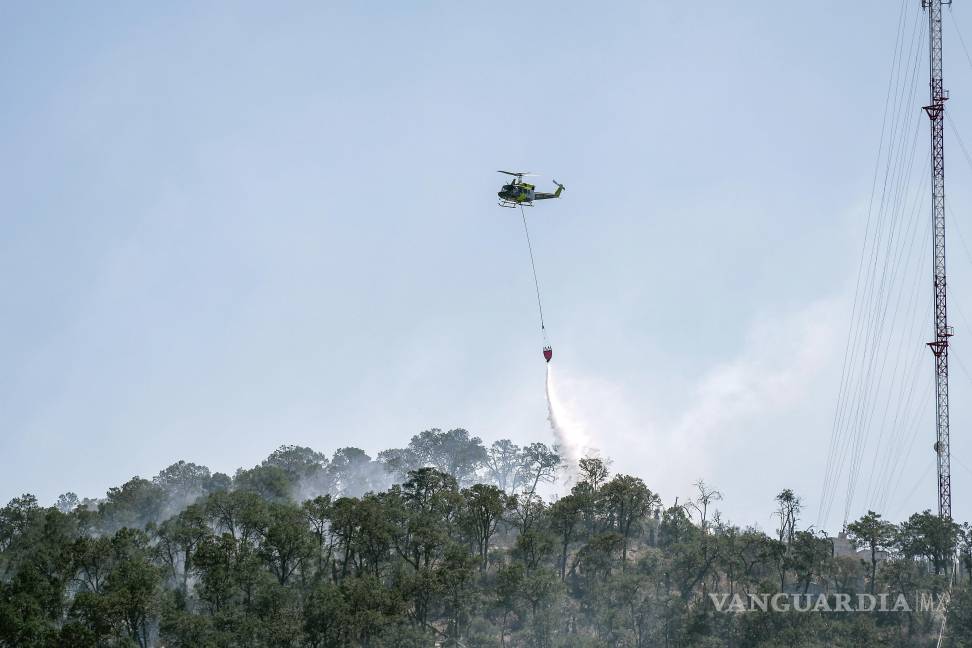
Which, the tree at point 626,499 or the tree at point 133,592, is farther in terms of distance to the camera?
the tree at point 626,499

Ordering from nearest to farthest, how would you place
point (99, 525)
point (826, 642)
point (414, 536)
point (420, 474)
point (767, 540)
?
1. point (826, 642)
2. point (414, 536)
3. point (767, 540)
4. point (420, 474)
5. point (99, 525)

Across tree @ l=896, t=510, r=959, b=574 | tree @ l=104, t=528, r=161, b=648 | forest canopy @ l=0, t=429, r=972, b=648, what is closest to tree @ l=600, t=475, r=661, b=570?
forest canopy @ l=0, t=429, r=972, b=648

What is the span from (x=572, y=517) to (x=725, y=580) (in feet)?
77.3

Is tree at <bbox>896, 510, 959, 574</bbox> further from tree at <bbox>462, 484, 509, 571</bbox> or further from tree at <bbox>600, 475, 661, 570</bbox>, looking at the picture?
tree at <bbox>462, 484, 509, 571</bbox>

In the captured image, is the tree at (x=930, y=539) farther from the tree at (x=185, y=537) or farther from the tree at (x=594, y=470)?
the tree at (x=185, y=537)

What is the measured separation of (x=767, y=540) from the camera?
151 metres

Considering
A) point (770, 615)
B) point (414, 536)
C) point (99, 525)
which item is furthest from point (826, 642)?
point (99, 525)

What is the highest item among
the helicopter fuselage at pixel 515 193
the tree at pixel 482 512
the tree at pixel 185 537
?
the helicopter fuselage at pixel 515 193

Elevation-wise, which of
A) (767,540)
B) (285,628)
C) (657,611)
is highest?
(767,540)

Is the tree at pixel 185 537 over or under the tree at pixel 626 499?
under

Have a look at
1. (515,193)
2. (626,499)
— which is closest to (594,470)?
(626,499)

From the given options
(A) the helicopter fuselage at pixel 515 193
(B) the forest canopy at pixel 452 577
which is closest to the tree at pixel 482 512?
(B) the forest canopy at pixel 452 577

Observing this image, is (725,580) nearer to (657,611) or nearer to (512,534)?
(657,611)

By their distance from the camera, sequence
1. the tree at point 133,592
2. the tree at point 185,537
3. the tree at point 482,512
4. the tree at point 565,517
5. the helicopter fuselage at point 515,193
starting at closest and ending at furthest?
the tree at point 133,592, the helicopter fuselage at point 515,193, the tree at point 185,537, the tree at point 482,512, the tree at point 565,517
